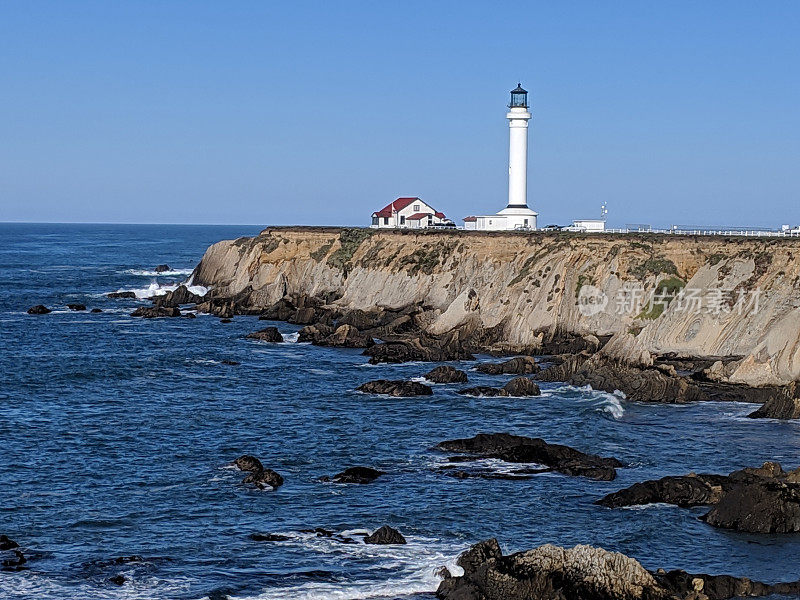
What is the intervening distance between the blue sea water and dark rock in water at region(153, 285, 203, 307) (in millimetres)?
29602

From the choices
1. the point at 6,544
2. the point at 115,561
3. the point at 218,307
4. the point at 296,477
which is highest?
→ the point at 218,307

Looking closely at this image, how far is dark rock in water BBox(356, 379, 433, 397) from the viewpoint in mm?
51250

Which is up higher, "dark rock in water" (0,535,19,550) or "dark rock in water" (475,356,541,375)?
"dark rock in water" (475,356,541,375)

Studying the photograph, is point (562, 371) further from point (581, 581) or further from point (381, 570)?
point (581, 581)

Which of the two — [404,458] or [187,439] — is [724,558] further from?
[187,439]

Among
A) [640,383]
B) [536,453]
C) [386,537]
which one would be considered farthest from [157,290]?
[386,537]

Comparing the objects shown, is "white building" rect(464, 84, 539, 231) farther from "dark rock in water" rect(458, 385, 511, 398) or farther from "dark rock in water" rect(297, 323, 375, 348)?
"dark rock in water" rect(458, 385, 511, 398)

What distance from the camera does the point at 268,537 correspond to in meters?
29.6

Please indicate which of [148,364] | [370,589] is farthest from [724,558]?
[148,364]

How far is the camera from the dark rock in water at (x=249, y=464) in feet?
119

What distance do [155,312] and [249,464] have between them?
52653 millimetres

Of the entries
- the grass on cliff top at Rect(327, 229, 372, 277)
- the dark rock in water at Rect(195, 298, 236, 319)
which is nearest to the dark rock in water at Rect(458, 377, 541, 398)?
the dark rock in water at Rect(195, 298, 236, 319)

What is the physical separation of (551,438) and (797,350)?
51.4ft

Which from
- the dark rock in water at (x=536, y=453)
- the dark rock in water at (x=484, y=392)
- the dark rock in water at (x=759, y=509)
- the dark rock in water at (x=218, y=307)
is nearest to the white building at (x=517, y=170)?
the dark rock in water at (x=218, y=307)
